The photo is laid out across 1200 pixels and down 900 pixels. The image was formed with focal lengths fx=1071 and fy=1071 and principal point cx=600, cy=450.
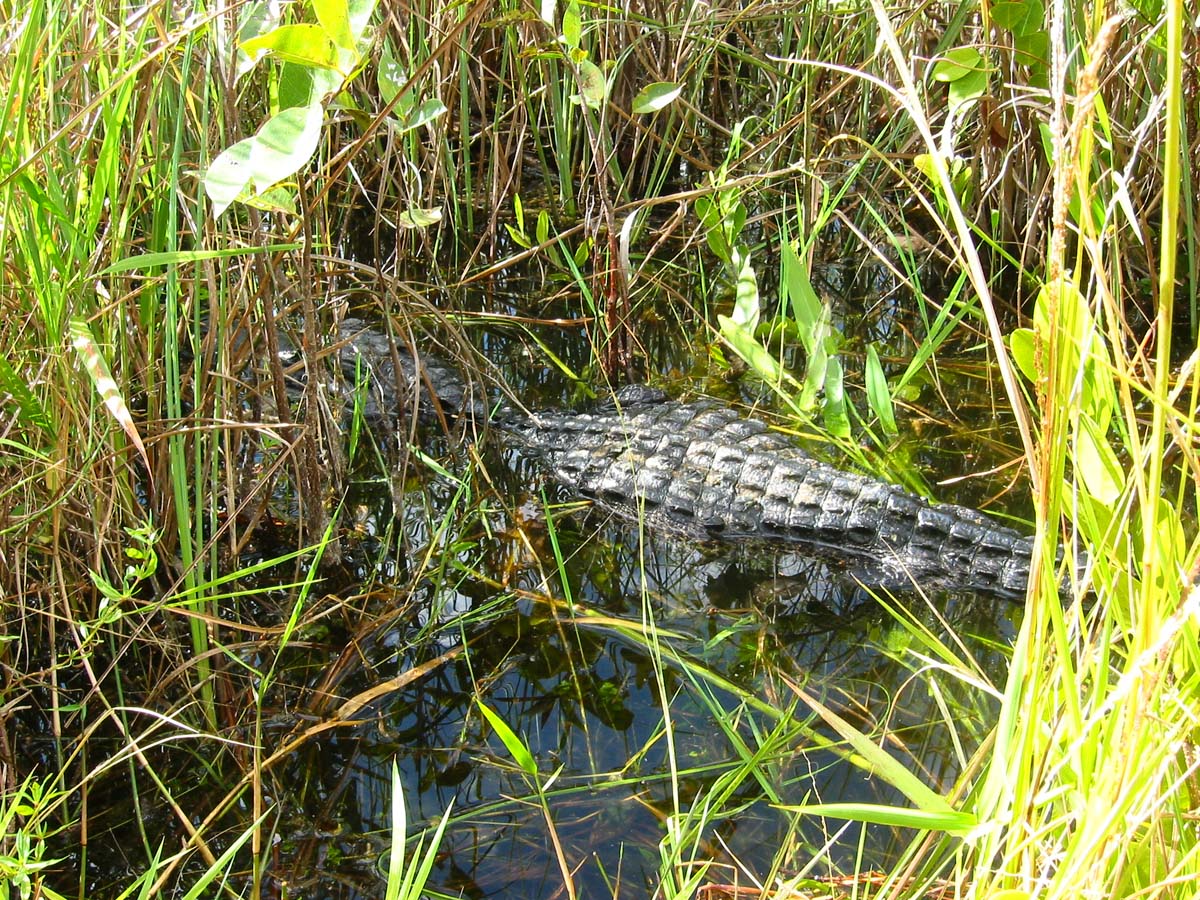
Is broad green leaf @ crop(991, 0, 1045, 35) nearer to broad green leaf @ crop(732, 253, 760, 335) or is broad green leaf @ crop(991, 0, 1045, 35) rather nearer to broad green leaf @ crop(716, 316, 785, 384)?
broad green leaf @ crop(732, 253, 760, 335)

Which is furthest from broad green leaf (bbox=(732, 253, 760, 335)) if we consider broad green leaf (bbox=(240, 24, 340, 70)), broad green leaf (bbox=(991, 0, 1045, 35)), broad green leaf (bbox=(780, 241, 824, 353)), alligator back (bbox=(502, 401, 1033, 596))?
broad green leaf (bbox=(240, 24, 340, 70))

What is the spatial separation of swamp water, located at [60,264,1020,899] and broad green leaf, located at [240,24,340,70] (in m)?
1.17

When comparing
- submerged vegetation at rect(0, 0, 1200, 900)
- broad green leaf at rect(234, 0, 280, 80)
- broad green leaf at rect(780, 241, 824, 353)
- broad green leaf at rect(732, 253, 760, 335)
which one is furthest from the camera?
broad green leaf at rect(732, 253, 760, 335)

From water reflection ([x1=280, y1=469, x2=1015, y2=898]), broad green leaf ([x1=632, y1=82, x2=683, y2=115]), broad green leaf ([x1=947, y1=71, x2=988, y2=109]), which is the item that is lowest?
water reflection ([x1=280, y1=469, x2=1015, y2=898])

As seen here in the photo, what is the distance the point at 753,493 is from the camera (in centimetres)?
334

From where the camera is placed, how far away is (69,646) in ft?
7.47

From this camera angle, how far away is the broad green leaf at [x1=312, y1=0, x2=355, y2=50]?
55.7 inches

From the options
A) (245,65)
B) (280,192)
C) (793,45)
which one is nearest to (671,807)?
(280,192)

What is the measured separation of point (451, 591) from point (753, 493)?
3.46ft

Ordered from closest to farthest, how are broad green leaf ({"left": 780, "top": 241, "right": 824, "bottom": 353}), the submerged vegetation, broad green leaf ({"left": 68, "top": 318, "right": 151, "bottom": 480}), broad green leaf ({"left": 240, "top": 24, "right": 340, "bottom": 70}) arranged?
the submerged vegetation → broad green leaf ({"left": 240, "top": 24, "right": 340, "bottom": 70}) → broad green leaf ({"left": 68, "top": 318, "right": 151, "bottom": 480}) → broad green leaf ({"left": 780, "top": 241, "right": 824, "bottom": 353})

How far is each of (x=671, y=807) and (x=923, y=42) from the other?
318 centimetres

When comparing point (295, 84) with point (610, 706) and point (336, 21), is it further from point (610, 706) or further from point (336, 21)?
point (610, 706)

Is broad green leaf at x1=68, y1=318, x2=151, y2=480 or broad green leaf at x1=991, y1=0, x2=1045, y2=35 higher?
broad green leaf at x1=991, y1=0, x2=1045, y2=35

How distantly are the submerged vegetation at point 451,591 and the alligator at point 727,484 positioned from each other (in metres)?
0.14
